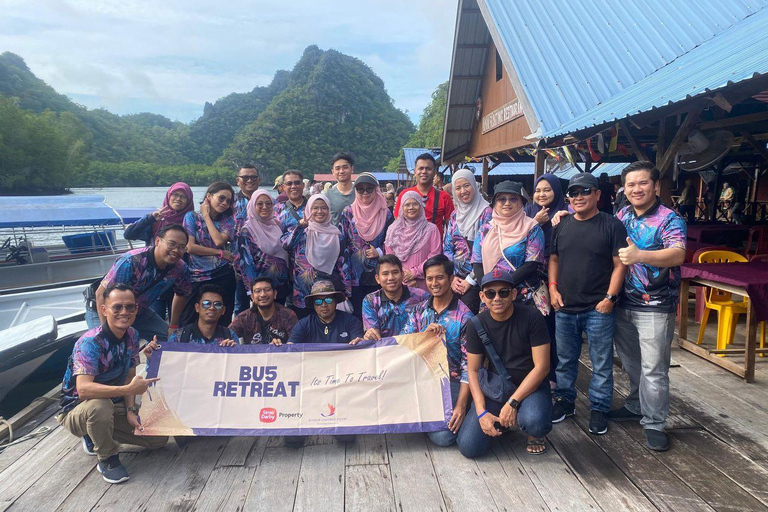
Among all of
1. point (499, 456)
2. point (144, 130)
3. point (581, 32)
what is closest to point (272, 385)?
point (499, 456)

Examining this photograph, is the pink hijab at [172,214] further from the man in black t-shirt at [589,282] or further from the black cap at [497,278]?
the man in black t-shirt at [589,282]

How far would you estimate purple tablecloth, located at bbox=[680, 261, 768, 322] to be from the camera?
414 centimetres

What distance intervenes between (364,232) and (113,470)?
2666 mm

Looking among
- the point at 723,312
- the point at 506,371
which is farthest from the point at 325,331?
the point at 723,312

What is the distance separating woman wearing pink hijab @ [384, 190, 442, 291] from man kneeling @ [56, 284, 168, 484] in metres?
2.15

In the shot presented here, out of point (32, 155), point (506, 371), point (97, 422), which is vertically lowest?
point (97, 422)

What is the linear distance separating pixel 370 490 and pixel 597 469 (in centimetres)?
147

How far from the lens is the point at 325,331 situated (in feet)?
11.8

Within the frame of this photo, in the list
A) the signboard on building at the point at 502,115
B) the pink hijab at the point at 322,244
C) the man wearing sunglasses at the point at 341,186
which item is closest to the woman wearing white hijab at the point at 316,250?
the pink hijab at the point at 322,244

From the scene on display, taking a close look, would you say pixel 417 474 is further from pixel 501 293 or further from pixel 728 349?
pixel 728 349

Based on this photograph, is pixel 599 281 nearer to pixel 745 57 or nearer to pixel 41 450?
pixel 745 57

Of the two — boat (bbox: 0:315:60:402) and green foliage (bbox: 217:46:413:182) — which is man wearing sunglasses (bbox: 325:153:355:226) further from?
green foliage (bbox: 217:46:413:182)

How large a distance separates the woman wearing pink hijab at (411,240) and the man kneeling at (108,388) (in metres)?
2.15

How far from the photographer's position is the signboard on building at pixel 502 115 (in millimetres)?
9211
